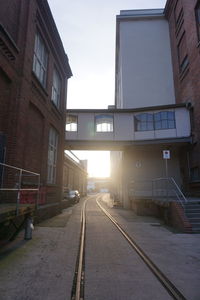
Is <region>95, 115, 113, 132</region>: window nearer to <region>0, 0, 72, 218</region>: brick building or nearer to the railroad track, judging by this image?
<region>0, 0, 72, 218</region>: brick building

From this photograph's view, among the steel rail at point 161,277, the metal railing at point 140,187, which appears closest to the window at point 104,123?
the metal railing at point 140,187

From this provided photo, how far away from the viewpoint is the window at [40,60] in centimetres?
1029

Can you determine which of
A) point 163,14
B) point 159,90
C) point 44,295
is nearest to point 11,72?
point 44,295

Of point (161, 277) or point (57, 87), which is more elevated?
point (57, 87)

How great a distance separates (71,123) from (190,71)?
10.4 m

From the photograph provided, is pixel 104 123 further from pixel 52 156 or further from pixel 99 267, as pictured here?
pixel 99 267

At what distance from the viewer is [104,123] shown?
675 inches

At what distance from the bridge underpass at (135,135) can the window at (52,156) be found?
10.7 ft

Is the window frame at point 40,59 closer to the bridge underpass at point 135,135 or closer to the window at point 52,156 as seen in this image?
the window at point 52,156

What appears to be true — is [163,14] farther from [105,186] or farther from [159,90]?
[105,186]

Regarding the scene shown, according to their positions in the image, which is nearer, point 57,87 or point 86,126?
point 57,87

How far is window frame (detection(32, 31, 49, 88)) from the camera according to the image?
10256 millimetres

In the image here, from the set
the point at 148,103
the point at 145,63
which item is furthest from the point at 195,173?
the point at 145,63

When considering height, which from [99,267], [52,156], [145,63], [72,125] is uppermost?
[145,63]
